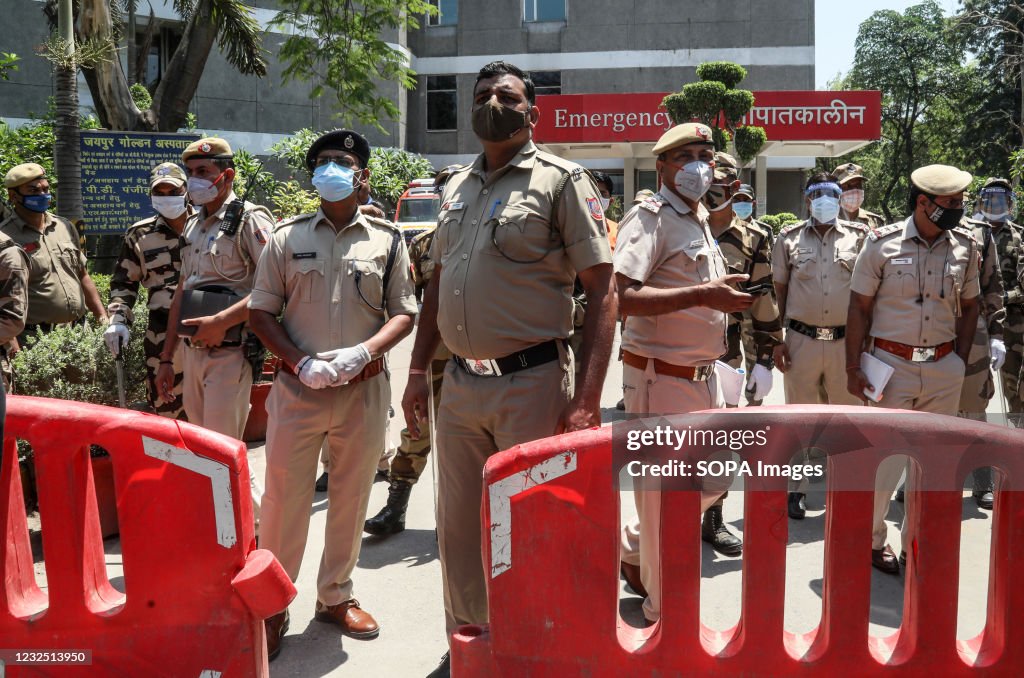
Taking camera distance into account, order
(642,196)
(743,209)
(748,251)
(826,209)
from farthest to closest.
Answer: (743,209) < (826,209) < (748,251) < (642,196)

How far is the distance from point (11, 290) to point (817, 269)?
16.8ft

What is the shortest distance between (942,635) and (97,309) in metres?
6.57

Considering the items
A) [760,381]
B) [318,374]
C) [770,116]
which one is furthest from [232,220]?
[770,116]

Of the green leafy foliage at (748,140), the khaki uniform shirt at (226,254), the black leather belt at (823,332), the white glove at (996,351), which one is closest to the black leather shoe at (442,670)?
the khaki uniform shirt at (226,254)

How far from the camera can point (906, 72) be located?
147 feet

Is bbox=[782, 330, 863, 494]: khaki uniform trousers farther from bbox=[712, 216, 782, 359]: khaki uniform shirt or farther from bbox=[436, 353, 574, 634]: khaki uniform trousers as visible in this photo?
bbox=[436, 353, 574, 634]: khaki uniform trousers

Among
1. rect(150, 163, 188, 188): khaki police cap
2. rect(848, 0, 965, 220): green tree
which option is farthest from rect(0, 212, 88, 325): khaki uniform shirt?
rect(848, 0, 965, 220): green tree

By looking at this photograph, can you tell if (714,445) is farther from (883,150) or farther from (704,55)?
(883,150)

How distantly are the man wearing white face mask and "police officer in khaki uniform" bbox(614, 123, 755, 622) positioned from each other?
2857 mm

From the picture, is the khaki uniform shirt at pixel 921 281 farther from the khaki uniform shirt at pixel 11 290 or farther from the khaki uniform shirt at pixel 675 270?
the khaki uniform shirt at pixel 11 290

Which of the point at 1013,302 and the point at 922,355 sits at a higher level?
the point at 1013,302

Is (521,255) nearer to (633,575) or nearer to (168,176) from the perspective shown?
(633,575)

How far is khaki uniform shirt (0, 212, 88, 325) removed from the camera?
6770 mm

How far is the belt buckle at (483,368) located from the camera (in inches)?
137
